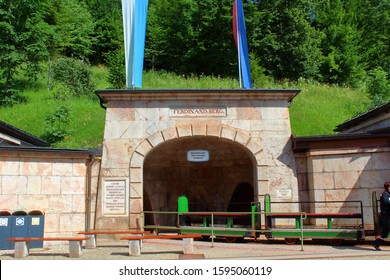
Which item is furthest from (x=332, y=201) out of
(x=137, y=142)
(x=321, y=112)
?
(x=321, y=112)

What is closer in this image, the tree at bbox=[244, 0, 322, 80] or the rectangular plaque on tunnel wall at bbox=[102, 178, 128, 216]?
the rectangular plaque on tunnel wall at bbox=[102, 178, 128, 216]

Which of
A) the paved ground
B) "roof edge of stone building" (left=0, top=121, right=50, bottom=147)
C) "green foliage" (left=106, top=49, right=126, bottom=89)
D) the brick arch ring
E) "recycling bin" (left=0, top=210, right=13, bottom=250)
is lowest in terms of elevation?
the paved ground

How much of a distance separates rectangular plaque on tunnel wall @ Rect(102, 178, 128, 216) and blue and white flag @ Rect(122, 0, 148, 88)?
153 inches

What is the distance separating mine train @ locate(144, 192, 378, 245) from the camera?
12.4 meters

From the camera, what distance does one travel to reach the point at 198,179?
1948cm

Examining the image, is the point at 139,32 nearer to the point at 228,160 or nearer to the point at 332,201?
the point at 228,160

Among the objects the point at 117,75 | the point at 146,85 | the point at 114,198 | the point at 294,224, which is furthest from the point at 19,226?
the point at 146,85

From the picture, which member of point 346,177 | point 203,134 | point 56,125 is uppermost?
point 56,125

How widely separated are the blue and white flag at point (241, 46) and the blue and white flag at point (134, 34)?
4012mm

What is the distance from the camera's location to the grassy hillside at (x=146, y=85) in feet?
99.6

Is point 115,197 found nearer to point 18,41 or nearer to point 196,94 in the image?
point 196,94

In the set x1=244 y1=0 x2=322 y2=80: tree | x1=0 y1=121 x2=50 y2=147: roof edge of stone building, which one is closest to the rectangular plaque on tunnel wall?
x1=0 y1=121 x2=50 y2=147: roof edge of stone building

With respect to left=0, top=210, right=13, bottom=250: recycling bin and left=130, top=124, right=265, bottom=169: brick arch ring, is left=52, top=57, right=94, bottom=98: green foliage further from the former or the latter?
left=0, top=210, right=13, bottom=250: recycling bin

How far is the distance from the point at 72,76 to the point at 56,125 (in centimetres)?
1064
